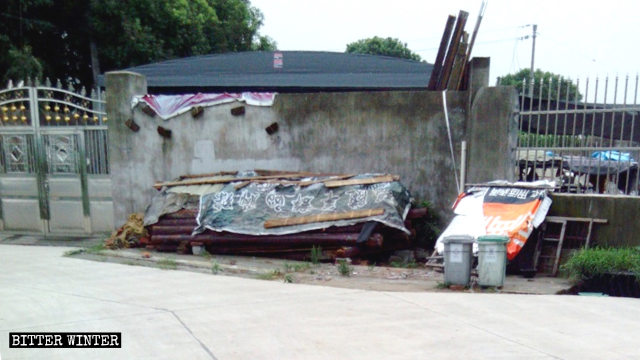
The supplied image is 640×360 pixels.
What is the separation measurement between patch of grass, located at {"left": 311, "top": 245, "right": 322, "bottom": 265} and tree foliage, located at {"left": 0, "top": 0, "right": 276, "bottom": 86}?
1251cm

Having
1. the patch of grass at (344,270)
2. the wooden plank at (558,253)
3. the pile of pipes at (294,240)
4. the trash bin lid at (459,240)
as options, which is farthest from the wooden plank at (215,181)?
the wooden plank at (558,253)

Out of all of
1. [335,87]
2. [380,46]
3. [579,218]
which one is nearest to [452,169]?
[579,218]

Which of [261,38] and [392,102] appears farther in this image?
[261,38]

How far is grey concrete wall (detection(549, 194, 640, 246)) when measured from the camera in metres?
7.25

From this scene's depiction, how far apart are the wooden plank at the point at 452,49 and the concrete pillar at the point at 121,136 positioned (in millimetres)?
5682

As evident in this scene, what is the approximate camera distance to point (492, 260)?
648 centimetres

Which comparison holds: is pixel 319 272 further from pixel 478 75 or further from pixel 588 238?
pixel 478 75

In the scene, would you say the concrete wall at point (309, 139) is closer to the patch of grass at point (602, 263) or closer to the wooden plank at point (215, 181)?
the wooden plank at point (215, 181)

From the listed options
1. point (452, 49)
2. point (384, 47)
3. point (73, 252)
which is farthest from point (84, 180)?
point (384, 47)

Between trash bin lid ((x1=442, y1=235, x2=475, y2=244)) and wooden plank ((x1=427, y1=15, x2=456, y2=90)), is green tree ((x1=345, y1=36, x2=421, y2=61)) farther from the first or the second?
trash bin lid ((x1=442, y1=235, x2=475, y2=244))

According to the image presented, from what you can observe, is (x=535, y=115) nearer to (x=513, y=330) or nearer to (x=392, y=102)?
(x=392, y=102)

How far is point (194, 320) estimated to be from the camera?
17.4ft

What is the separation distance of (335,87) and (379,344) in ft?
Result: 39.0

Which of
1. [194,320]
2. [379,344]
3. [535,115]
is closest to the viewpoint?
[379,344]
